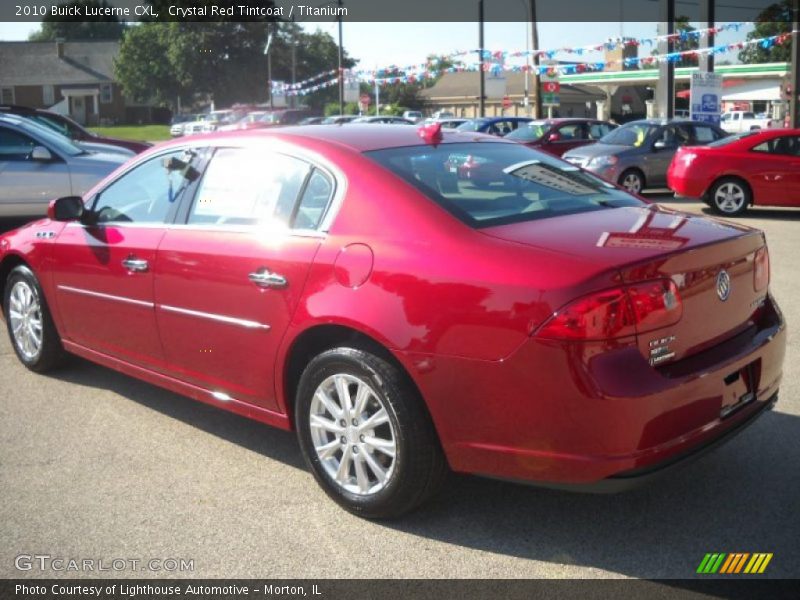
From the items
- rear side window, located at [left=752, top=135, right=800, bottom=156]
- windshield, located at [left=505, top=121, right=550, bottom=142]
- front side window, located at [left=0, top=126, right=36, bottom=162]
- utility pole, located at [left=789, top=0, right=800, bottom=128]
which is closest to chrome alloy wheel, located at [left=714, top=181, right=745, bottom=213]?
rear side window, located at [left=752, top=135, right=800, bottom=156]

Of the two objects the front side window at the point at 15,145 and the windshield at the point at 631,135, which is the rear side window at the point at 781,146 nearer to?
the windshield at the point at 631,135

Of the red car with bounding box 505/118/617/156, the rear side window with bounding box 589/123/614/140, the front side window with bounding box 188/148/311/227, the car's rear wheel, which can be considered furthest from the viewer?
the rear side window with bounding box 589/123/614/140

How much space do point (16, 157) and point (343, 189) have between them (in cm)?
902

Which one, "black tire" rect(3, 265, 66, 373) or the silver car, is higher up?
A: the silver car

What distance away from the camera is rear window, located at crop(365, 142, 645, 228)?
147 inches

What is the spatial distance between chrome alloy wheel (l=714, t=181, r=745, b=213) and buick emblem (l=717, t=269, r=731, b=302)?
1132 cm

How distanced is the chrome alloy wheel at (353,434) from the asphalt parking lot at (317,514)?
0.61 feet

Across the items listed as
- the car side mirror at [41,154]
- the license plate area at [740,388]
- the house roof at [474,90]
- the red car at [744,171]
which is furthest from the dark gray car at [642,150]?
the house roof at [474,90]

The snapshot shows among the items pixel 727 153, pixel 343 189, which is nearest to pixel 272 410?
pixel 343 189

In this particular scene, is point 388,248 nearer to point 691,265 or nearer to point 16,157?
point 691,265

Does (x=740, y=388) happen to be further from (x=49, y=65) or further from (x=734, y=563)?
(x=49, y=65)

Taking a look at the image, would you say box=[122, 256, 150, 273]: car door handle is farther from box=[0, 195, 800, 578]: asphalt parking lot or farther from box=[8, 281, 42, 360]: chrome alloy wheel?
box=[8, 281, 42, 360]: chrome alloy wheel

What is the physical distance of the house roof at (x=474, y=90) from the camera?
81.4 meters

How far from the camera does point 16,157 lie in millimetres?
11484
